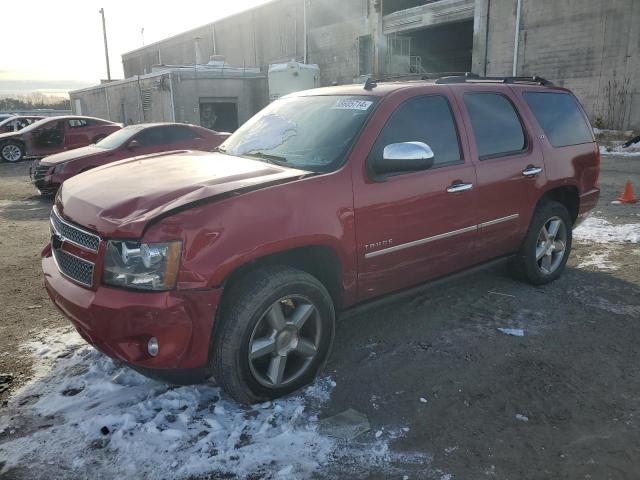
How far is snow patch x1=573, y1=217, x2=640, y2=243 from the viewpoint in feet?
21.5

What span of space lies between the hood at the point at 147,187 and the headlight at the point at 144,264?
3.1 inches

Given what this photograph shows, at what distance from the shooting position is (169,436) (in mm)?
2768

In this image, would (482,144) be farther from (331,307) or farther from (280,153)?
(331,307)

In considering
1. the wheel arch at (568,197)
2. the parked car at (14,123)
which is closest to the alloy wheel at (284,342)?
the wheel arch at (568,197)

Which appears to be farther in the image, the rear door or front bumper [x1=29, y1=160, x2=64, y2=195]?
front bumper [x1=29, y1=160, x2=64, y2=195]

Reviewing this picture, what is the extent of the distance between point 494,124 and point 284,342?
2.62 meters

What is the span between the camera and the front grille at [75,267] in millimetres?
2832

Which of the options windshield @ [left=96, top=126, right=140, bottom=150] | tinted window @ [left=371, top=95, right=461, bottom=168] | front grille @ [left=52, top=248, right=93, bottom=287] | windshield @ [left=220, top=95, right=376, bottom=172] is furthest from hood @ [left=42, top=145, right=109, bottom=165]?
tinted window @ [left=371, top=95, right=461, bottom=168]

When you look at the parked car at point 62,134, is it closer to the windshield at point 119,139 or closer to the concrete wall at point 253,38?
the windshield at point 119,139

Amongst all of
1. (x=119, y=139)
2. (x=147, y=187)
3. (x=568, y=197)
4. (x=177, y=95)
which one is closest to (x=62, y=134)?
(x=177, y=95)

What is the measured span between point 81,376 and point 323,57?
107 feet

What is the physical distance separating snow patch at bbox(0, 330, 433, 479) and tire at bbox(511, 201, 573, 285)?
2488 millimetres

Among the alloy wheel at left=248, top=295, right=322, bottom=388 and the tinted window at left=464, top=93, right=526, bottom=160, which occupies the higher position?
the tinted window at left=464, top=93, right=526, bottom=160

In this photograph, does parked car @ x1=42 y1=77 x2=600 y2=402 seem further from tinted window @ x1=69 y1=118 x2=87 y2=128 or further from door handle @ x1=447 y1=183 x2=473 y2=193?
tinted window @ x1=69 y1=118 x2=87 y2=128
